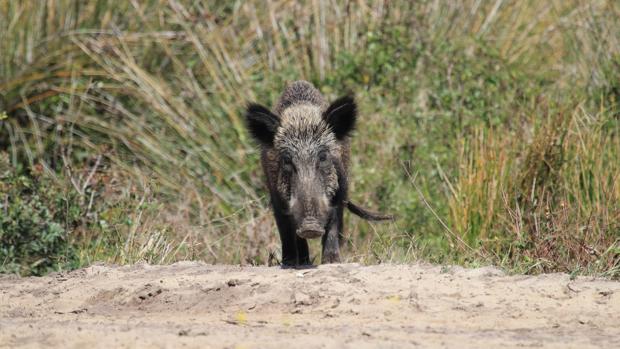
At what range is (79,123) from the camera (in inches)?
416

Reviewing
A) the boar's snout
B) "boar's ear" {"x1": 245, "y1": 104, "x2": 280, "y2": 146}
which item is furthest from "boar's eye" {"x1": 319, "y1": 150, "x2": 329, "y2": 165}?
the boar's snout

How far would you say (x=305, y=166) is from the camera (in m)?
6.93

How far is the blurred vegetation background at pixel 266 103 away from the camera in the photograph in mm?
7980

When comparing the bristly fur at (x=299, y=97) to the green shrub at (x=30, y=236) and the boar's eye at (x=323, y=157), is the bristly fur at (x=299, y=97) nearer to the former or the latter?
the boar's eye at (x=323, y=157)

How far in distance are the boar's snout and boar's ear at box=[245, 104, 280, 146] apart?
109 centimetres

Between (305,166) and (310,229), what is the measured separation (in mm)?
665

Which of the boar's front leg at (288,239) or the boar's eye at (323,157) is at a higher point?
the boar's eye at (323,157)

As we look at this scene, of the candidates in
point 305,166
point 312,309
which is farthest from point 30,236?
point 312,309

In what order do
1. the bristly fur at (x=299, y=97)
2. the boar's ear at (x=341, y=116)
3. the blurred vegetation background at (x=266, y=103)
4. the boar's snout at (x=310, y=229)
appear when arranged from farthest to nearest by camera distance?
1. the blurred vegetation background at (x=266, y=103)
2. the bristly fur at (x=299, y=97)
3. the boar's ear at (x=341, y=116)
4. the boar's snout at (x=310, y=229)

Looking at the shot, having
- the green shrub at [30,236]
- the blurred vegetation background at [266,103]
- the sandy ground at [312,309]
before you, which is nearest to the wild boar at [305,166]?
the blurred vegetation background at [266,103]

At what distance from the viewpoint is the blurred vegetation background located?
7.98 meters

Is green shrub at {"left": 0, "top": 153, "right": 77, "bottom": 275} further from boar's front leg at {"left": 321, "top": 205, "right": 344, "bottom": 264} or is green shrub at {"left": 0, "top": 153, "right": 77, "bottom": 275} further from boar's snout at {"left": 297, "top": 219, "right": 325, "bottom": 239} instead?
boar's snout at {"left": 297, "top": 219, "right": 325, "bottom": 239}

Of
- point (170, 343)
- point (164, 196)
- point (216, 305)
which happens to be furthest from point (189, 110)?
point (170, 343)

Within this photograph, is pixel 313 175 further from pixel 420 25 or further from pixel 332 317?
pixel 420 25
